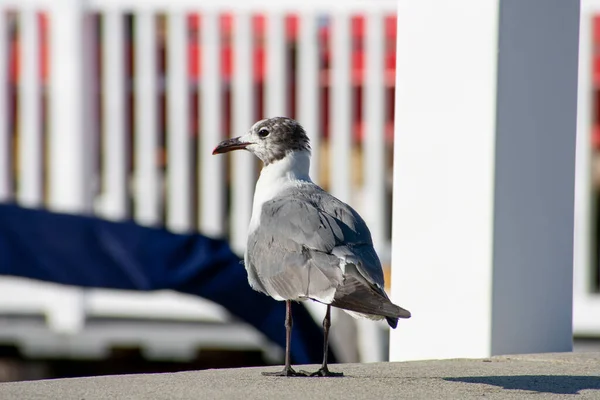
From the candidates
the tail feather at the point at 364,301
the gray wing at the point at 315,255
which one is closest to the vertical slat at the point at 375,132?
the gray wing at the point at 315,255

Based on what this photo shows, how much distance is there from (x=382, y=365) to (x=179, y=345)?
119 inches

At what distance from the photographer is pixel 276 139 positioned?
3484mm

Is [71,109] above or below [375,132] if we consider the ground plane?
above

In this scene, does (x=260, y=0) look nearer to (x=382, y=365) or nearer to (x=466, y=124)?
(x=466, y=124)

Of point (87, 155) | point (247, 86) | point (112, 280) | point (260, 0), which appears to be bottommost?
point (112, 280)

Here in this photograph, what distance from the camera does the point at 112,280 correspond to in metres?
4.80

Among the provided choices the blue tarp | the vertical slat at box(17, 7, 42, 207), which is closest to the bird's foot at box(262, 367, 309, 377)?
the blue tarp

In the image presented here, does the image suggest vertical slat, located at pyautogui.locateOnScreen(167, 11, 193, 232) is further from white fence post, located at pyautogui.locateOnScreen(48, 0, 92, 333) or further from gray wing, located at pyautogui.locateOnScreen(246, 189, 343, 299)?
gray wing, located at pyautogui.locateOnScreen(246, 189, 343, 299)

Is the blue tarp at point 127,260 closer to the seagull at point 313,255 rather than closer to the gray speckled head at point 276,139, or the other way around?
the gray speckled head at point 276,139

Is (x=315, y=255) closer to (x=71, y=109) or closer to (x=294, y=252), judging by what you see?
Answer: (x=294, y=252)

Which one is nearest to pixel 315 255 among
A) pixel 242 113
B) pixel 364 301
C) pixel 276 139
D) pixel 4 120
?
pixel 364 301

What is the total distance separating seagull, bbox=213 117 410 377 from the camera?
9.20ft

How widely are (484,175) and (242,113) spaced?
3165 mm

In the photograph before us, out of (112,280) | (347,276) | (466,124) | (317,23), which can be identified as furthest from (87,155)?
(347,276)
